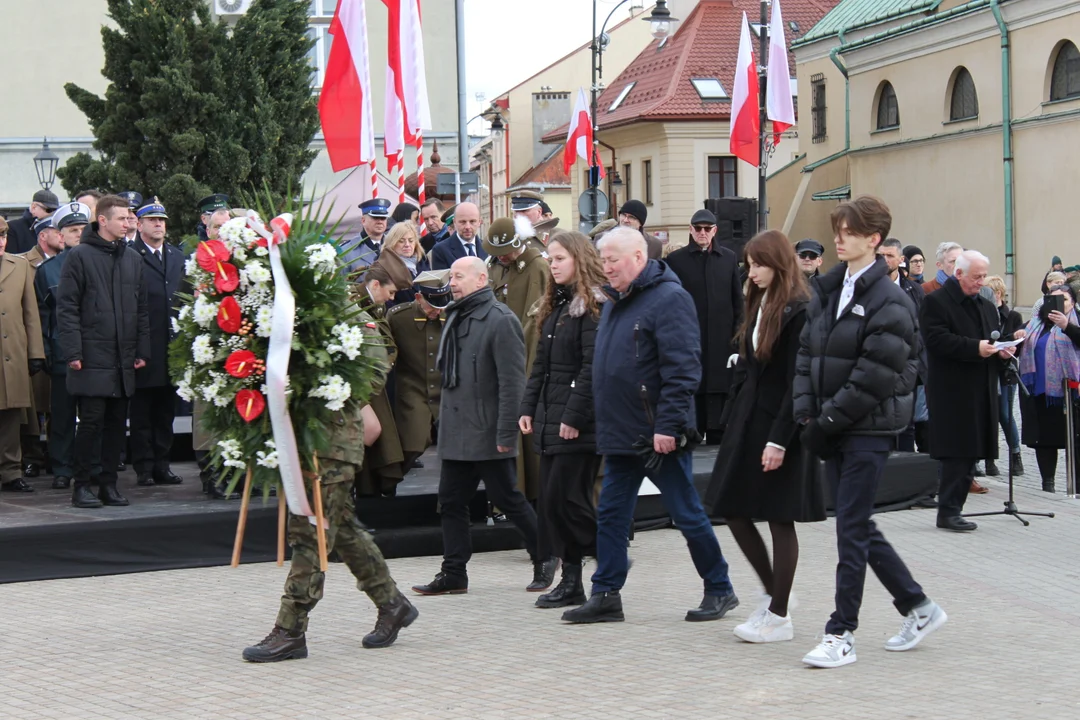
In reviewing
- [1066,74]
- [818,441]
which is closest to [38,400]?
[818,441]

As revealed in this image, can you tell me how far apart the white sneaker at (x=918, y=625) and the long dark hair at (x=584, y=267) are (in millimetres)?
2273

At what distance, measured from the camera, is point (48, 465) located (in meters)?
12.2

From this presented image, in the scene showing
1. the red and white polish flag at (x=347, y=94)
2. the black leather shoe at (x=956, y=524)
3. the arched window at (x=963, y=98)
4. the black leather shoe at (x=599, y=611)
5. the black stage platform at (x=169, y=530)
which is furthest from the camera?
the arched window at (x=963, y=98)

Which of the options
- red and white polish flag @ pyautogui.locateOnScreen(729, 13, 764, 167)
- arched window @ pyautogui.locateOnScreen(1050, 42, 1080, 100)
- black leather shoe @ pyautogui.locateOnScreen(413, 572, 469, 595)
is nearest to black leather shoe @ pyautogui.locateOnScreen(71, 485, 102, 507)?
black leather shoe @ pyautogui.locateOnScreen(413, 572, 469, 595)

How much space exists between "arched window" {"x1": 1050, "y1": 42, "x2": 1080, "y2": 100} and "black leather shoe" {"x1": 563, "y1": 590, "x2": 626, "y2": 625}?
78.0 ft

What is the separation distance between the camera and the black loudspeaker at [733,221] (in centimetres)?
1552

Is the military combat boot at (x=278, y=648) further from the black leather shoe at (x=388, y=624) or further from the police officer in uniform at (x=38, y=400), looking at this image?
the police officer in uniform at (x=38, y=400)

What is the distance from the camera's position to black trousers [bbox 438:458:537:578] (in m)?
8.43

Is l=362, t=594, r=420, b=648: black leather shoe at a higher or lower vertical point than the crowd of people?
lower

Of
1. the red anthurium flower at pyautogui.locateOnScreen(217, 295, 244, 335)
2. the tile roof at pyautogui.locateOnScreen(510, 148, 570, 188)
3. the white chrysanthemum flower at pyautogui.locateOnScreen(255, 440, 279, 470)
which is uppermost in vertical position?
the tile roof at pyautogui.locateOnScreen(510, 148, 570, 188)

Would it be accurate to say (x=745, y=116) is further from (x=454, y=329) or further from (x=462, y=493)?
Result: (x=462, y=493)

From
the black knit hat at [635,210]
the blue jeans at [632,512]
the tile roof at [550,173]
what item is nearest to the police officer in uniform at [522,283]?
the black knit hat at [635,210]

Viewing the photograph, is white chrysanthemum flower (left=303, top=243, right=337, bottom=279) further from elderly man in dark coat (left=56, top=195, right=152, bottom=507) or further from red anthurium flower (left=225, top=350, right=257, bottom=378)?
elderly man in dark coat (left=56, top=195, right=152, bottom=507)

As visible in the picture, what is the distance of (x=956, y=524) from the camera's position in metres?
10.5
